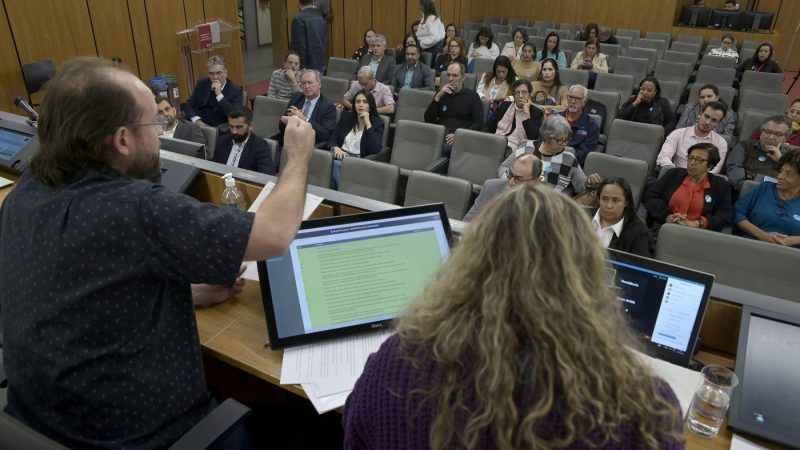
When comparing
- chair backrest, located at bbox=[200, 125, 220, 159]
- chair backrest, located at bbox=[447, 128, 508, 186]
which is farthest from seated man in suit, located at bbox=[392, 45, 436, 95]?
chair backrest, located at bbox=[200, 125, 220, 159]

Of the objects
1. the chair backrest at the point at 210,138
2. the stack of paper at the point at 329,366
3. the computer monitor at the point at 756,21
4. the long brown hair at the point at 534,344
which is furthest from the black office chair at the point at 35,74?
the computer monitor at the point at 756,21

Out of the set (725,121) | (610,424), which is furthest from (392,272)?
(725,121)

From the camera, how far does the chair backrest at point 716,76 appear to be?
7.10 m

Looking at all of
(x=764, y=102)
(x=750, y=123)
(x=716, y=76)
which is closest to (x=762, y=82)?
(x=716, y=76)

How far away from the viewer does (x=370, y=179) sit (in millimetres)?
3615

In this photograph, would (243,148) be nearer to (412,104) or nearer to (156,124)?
(412,104)

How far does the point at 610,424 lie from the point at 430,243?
0.89m

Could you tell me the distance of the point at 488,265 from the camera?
840mm

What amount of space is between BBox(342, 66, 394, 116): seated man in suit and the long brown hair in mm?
4960

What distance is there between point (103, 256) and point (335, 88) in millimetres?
5492

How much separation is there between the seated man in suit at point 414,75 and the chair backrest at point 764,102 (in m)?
3.40

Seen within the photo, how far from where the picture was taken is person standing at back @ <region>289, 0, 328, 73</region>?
23.2ft

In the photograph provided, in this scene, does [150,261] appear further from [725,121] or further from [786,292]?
[725,121]

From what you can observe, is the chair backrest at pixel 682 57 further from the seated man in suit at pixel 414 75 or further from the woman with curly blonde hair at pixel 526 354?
the woman with curly blonde hair at pixel 526 354
